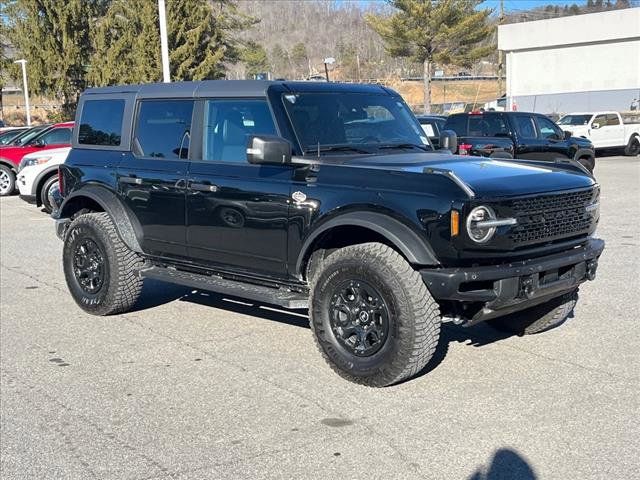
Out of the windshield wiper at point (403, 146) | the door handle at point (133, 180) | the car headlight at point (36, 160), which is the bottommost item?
the door handle at point (133, 180)

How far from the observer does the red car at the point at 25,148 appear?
17419mm

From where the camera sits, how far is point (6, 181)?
18969 millimetres

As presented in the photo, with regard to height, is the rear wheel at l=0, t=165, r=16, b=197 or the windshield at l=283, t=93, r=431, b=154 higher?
the windshield at l=283, t=93, r=431, b=154

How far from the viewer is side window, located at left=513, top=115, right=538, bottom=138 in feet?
55.6

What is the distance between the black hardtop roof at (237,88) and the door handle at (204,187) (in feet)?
2.42

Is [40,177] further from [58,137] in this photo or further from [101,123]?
[101,123]

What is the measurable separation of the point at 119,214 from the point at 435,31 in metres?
47.2

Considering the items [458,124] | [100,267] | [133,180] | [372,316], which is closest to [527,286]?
[372,316]

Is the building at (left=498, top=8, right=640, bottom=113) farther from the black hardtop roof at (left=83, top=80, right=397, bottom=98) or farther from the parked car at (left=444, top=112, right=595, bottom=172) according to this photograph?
the black hardtop roof at (left=83, top=80, right=397, bottom=98)

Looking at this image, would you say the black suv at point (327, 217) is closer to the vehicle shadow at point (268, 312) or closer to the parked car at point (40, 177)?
the vehicle shadow at point (268, 312)

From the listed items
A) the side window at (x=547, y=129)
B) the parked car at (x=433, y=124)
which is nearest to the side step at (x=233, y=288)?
the parked car at (x=433, y=124)

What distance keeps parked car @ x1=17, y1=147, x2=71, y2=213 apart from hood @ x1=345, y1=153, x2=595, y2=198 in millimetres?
10910

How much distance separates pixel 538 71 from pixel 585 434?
4928 cm

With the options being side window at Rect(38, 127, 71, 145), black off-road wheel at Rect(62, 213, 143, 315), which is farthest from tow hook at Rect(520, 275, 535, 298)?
side window at Rect(38, 127, 71, 145)
